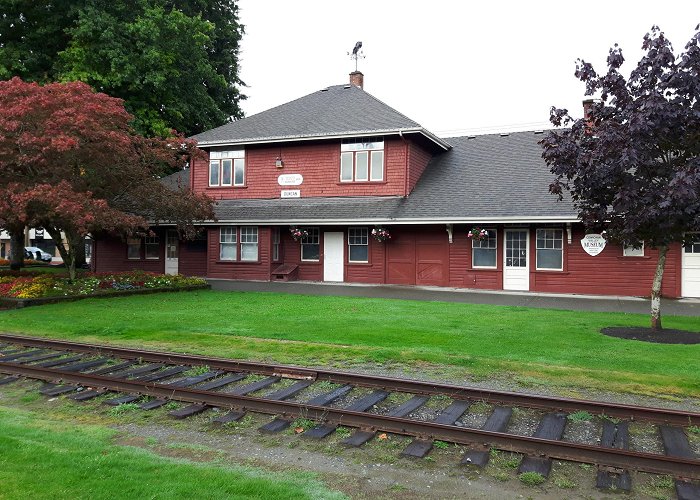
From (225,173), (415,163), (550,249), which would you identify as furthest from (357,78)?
(550,249)

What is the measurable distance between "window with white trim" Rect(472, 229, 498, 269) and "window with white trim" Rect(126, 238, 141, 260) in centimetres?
1477

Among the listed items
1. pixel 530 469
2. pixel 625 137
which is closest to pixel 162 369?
pixel 530 469

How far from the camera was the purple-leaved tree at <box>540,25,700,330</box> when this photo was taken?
9977mm

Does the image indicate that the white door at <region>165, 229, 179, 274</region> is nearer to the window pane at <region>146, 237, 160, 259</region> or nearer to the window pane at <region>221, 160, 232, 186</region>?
the window pane at <region>146, 237, 160, 259</region>

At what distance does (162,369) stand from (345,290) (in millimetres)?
11647

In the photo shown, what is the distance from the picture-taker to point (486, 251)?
1962 cm

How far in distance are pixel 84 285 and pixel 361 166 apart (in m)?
10.6

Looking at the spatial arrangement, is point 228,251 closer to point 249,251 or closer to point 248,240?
point 249,251

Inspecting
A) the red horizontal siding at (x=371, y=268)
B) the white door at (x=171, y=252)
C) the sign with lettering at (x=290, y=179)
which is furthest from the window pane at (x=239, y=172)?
the red horizontal siding at (x=371, y=268)

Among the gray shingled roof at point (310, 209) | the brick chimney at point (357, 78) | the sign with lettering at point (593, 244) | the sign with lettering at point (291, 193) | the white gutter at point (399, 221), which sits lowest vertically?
the sign with lettering at point (593, 244)

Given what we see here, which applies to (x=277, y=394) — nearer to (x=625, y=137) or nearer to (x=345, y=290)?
(x=625, y=137)

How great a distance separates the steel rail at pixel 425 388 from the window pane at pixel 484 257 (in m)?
13.2

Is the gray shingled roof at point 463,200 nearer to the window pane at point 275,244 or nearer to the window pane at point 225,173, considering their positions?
the window pane at point 275,244

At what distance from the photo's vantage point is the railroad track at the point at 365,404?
15.3ft
